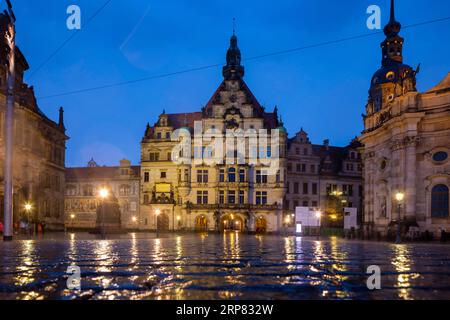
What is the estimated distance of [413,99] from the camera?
35750mm

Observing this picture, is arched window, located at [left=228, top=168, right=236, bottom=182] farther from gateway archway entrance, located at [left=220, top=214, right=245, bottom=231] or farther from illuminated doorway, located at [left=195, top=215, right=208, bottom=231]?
illuminated doorway, located at [left=195, top=215, right=208, bottom=231]

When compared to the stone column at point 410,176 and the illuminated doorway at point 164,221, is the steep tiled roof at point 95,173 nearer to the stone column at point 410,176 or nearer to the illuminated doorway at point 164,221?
the illuminated doorway at point 164,221

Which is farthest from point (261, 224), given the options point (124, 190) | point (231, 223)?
point (124, 190)

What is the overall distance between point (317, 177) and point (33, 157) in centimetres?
4425

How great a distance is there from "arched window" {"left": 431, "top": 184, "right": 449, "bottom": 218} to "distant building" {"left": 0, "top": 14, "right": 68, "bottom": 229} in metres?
34.0

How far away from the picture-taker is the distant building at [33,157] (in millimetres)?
39438

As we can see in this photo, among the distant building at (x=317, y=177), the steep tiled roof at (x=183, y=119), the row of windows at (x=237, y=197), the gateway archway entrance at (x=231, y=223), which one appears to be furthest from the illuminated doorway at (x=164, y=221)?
the distant building at (x=317, y=177)

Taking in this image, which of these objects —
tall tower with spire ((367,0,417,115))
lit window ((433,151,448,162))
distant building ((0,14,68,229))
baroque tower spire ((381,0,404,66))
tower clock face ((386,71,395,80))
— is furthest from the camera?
baroque tower spire ((381,0,404,66))

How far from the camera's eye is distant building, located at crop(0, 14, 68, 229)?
39438mm

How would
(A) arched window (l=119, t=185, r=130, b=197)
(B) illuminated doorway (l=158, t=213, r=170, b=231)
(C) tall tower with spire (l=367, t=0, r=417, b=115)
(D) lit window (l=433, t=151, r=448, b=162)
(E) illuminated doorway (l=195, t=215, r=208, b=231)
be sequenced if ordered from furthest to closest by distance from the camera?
(A) arched window (l=119, t=185, r=130, b=197), (B) illuminated doorway (l=158, t=213, r=170, b=231), (E) illuminated doorway (l=195, t=215, r=208, b=231), (C) tall tower with spire (l=367, t=0, r=417, b=115), (D) lit window (l=433, t=151, r=448, b=162)

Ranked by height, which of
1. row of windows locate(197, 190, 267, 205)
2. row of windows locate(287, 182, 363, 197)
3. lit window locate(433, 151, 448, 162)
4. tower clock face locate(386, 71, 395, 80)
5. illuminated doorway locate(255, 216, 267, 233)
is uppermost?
tower clock face locate(386, 71, 395, 80)

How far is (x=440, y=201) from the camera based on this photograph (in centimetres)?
3444

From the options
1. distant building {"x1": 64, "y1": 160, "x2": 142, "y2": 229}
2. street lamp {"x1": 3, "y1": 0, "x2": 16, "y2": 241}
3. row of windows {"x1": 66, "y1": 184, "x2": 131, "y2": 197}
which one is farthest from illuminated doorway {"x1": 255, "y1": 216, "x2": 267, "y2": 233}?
street lamp {"x1": 3, "y1": 0, "x2": 16, "y2": 241}
